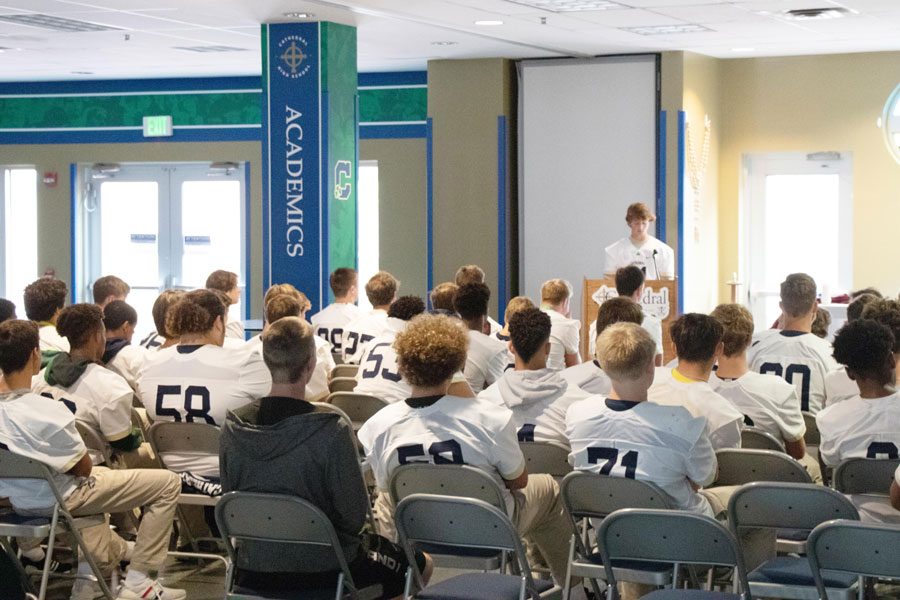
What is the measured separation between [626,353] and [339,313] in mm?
4589

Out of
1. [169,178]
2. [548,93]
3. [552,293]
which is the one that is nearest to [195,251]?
[169,178]

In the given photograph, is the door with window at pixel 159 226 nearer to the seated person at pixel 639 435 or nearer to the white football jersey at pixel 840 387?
the white football jersey at pixel 840 387

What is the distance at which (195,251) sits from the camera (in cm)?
1541

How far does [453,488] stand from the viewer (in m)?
4.21

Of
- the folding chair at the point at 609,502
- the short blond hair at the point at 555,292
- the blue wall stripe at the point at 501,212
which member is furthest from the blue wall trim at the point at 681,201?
the folding chair at the point at 609,502

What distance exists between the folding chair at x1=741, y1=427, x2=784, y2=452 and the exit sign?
37.1 ft

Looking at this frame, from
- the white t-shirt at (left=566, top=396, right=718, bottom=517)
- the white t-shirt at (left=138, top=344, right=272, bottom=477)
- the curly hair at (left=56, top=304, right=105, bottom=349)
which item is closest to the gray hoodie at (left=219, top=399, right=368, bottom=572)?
the white t-shirt at (left=566, top=396, right=718, bottom=517)

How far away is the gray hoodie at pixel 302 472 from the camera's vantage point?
404cm

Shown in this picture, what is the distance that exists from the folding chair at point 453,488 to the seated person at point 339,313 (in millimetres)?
4377

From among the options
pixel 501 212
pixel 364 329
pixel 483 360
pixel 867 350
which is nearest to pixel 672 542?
pixel 867 350

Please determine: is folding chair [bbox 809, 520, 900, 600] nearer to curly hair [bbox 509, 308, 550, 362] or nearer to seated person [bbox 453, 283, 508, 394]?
curly hair [bbox 509, 308, 550, 362]

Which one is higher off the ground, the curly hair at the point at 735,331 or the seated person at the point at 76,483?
the curly hair at the point at 735,331

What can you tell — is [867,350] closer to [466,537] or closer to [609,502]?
[609,502]

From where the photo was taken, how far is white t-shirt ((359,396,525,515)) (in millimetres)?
4293
